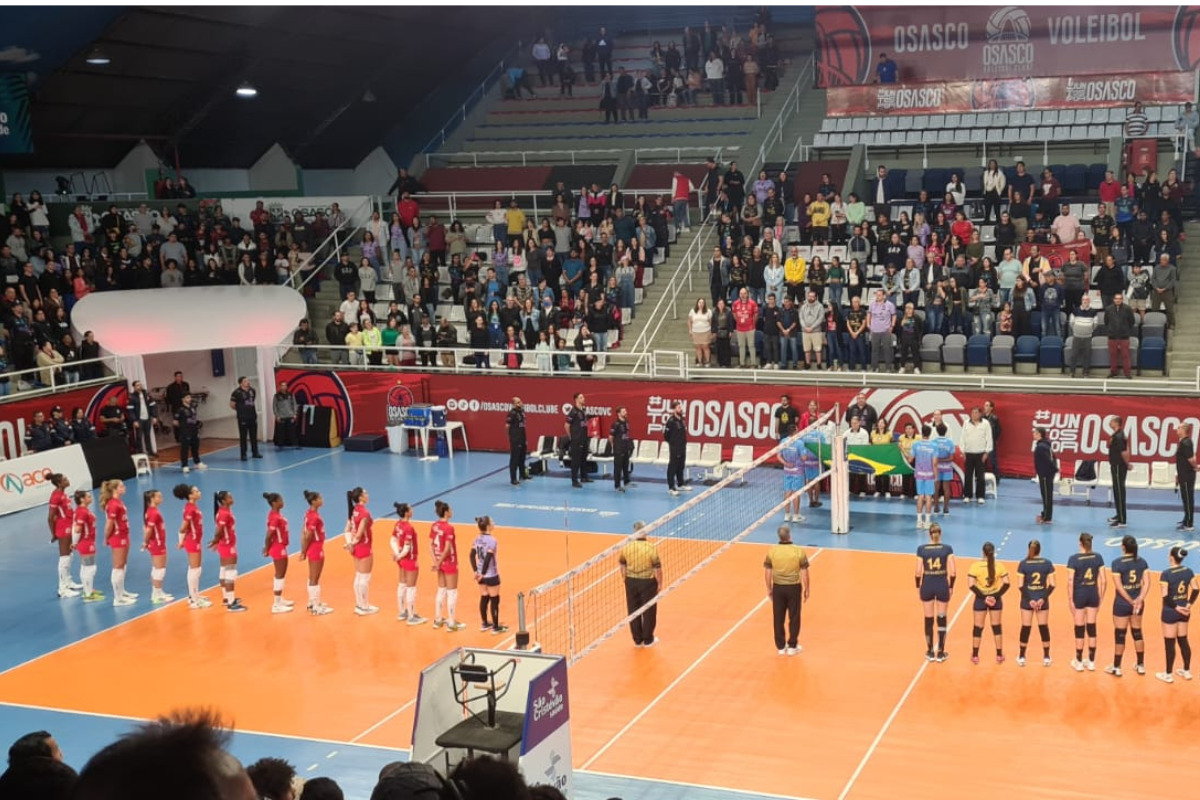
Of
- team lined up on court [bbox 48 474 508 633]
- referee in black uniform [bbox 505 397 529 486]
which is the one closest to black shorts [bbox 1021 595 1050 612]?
team lined up on court [bbox 48 474 508 633]

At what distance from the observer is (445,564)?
1753 centimetres

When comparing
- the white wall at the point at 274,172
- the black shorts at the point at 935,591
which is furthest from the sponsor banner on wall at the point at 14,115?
the black shorts at the point at 935,591

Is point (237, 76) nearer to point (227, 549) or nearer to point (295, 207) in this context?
point (295, 207)

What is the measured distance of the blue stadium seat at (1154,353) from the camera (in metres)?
26.3

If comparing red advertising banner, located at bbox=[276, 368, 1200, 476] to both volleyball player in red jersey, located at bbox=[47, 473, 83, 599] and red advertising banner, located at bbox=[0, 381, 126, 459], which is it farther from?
volleyball player in red jersey, located at bbox=[47, 473, 83, 599]

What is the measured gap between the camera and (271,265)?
110 ft

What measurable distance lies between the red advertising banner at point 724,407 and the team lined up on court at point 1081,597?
352 inches

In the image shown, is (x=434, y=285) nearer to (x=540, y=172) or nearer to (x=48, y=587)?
(x=540, y=172)

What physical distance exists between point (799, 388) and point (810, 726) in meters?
13.0

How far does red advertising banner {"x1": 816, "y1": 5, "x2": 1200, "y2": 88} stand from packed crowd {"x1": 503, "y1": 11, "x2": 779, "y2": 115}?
11.4ft

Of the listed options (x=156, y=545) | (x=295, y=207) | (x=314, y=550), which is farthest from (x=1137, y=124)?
(x=156, y=545)

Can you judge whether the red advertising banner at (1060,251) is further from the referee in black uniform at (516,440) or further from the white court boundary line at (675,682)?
the white court boundary line at (675,682)

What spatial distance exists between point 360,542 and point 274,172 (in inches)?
1066

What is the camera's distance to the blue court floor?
1416 centimetres
